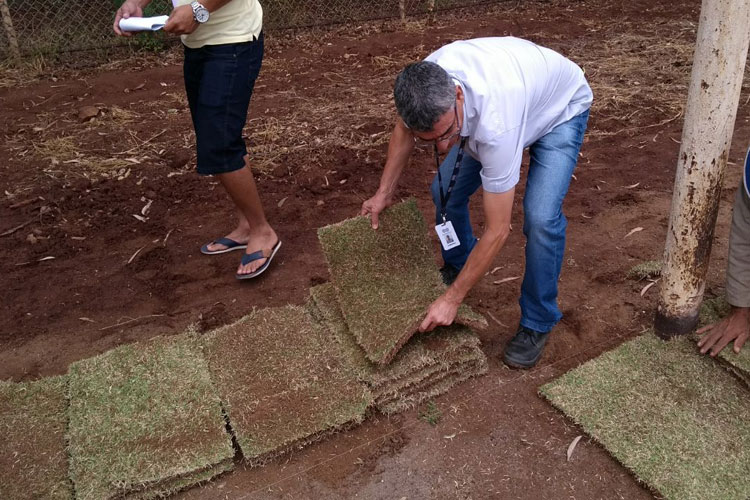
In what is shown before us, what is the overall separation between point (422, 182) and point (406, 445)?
242cm

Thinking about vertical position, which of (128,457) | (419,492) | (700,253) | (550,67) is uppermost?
(550,67)

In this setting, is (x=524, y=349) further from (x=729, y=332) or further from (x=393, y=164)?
(x=393, y=164)

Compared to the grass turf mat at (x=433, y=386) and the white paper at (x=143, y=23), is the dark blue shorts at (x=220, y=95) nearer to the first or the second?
the white paper at (x=143, y=23)

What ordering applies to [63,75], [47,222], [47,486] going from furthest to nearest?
[63,75] → [47,222] → [47,486]

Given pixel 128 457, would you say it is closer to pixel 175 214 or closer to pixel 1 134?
pixel 175 214

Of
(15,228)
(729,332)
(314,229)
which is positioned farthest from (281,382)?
(15,228)

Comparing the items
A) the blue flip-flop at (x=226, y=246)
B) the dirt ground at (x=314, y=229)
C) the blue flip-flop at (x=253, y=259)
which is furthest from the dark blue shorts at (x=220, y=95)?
the dirt ground at (x=314, y=229)

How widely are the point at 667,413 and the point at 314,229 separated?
92.9 inches

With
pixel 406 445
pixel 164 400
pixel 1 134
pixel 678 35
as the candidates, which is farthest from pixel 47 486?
pixel 678 35

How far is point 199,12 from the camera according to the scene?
336 centimetres

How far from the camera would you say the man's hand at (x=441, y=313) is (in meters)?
2.91

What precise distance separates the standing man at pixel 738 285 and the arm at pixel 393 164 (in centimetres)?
139

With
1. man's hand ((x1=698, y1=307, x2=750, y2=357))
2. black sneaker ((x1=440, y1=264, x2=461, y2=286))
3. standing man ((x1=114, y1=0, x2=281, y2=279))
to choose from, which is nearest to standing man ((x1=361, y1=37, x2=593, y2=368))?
black sneaker ((x1=440, y1=264, x2=461, y2=286))

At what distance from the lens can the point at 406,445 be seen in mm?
2916
